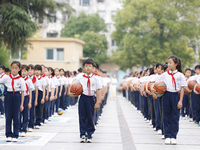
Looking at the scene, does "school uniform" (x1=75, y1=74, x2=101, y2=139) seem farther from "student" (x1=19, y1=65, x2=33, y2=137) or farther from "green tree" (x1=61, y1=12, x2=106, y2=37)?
"green tree" (x1=61, y1=12, x2=106, y2=37)

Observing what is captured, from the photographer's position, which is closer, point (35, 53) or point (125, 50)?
point (35, 53)

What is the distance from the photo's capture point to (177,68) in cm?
1039

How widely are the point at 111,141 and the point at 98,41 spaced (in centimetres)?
4913

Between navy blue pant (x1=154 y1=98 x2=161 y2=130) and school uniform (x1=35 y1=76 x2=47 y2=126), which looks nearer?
navy blue pant (x1=154 y1=98 x2=161 y2=130)

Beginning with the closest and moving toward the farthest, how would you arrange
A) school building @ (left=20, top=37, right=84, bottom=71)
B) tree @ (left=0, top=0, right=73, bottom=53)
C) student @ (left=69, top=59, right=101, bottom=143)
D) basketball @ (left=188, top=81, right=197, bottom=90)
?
student @ (left=69, top=59, right=101, bottom=143) → basketball @ (left=188, top=81, right=197, bottom=90) → tree @ (left=0, top=0, right=73, bottom=53) → school building @ (left=20, top=37, right=84, bottom=71)

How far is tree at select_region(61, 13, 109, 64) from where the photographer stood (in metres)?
59.4

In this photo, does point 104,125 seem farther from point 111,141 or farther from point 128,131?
point 111,141

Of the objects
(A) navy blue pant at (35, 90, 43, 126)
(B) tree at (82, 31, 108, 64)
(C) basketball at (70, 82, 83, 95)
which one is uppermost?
(B) tree at (82, 31, 108, 64)

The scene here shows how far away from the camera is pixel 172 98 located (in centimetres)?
1016

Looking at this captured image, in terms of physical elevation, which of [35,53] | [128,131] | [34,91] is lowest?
[128,131]

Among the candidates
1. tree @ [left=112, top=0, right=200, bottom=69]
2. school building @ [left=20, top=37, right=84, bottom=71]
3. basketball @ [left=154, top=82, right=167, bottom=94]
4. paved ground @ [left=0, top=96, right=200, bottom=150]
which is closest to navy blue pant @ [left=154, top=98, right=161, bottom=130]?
paved ground @ [left=0, top=96, right=200, bottom=150]

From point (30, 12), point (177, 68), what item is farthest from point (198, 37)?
point (177, 68)

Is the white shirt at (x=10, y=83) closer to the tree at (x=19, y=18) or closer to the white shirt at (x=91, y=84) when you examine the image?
the white shirt at (x=91, y=84)

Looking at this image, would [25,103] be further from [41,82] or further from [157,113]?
[157,113]
